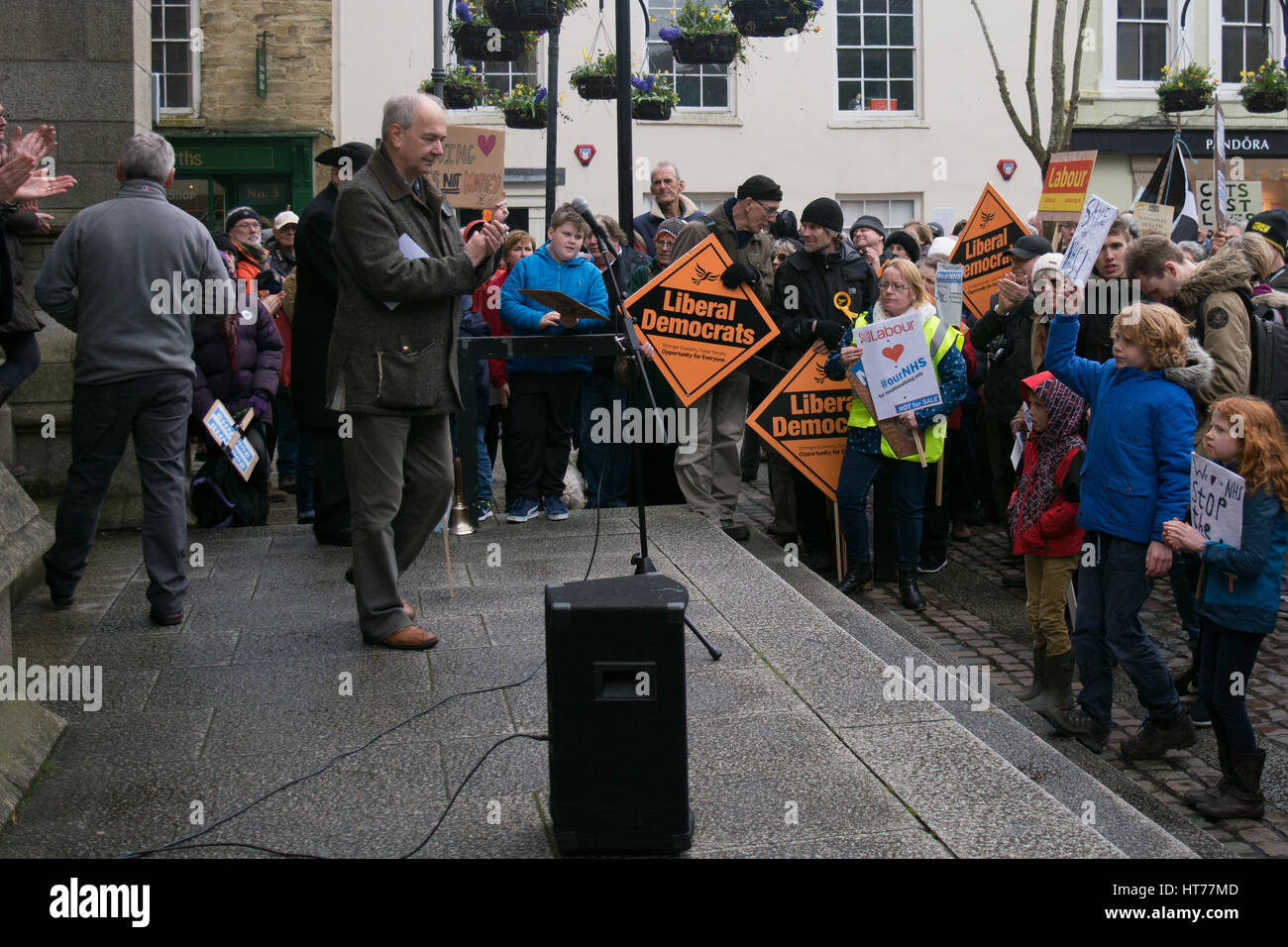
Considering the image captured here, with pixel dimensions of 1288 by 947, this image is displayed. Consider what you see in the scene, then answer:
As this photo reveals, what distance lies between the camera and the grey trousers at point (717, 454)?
9094 millimetres

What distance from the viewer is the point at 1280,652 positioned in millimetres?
7250

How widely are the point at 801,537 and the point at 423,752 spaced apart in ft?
15.8

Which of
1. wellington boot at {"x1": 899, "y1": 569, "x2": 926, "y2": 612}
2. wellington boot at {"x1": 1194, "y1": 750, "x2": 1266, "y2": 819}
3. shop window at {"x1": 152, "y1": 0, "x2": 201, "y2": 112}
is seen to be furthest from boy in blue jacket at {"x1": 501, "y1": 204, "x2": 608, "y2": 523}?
shop window at {"x1": 152, "y1": 0, "x2": 201, "y2": 112}

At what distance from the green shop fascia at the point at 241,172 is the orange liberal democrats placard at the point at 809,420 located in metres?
15.0

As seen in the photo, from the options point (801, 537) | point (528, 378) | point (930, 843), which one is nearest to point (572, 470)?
point (528, 378)

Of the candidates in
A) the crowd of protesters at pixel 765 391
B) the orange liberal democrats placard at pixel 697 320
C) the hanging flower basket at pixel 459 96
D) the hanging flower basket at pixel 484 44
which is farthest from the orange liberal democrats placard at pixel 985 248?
the hanging flower basket at pixel 459 96

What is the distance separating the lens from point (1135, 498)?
572cm

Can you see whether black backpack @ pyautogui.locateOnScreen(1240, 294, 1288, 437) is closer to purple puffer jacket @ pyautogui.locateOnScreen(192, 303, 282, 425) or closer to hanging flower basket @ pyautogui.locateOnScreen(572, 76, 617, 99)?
purple puffer jacket @ pyautogui.locateOnScreen(192, 303, 282, 425)

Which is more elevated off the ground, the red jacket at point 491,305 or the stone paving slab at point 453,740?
the red jacket at point 491,305

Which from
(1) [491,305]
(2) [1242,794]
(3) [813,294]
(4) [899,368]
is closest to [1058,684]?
(2) [1242,794]

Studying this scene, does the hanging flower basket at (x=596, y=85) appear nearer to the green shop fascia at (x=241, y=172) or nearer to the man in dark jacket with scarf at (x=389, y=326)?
the green shop fascia at (x=241, y=172)

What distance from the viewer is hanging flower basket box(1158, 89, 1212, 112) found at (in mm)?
19547

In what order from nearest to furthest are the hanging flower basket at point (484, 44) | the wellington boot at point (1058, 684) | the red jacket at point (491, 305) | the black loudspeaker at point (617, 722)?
1. the black loudspeaker at point (617, 722)
2. the wellington boot at point (1058, 684)
3. the red jacket at point (491, 305)
4. the hanging flower basket at point (484, 44)
